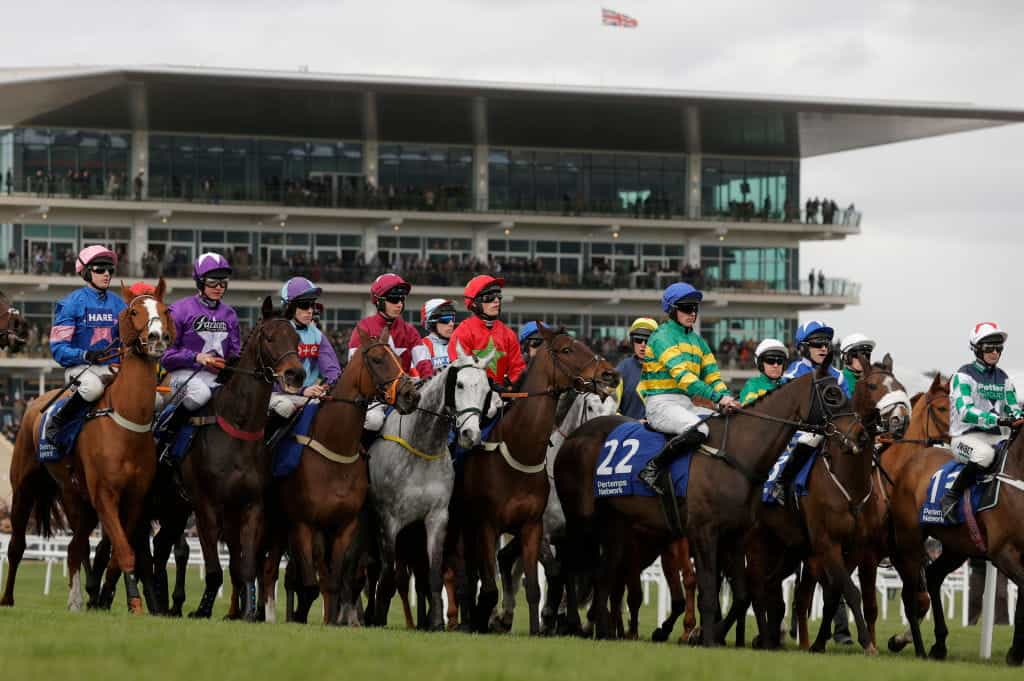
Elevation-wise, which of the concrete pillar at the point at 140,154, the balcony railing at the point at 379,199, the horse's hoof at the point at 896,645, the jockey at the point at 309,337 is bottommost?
the horse's hoof at the point at 896,645

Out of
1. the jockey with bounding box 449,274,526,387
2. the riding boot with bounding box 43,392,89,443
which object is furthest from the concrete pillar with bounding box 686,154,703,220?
the riding boot with bounding box 43,392,89,443

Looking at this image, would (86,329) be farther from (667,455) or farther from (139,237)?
(139,237)

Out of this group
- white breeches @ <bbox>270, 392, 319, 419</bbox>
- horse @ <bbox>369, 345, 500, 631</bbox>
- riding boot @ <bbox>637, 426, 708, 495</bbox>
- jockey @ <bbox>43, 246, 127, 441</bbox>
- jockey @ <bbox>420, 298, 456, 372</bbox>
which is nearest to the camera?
riding boot @ <bbox>637, 426, 708, 495</bbox>

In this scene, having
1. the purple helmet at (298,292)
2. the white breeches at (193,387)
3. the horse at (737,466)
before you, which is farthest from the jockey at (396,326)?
the horse at (737,466)

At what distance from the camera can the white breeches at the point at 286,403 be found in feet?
47.1

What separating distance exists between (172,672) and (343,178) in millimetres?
51849

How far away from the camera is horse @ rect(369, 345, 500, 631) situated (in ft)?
44.7

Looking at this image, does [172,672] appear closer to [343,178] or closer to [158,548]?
[158,548]

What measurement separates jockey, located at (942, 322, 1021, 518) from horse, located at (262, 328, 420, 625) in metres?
4.43

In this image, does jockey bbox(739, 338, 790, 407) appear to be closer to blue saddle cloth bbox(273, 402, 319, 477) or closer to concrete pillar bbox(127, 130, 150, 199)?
blue saddle cloth bbox(273, 402, 319, 477)

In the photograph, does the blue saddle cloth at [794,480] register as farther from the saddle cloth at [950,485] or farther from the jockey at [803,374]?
the saddle cloth at [950,485]

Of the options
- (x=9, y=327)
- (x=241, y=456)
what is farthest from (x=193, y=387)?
(x=9, y=327)

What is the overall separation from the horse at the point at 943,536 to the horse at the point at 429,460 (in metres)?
3.83

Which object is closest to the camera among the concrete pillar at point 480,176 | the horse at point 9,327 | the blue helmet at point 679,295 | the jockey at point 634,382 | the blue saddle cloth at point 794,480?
the horse at point 9,327
